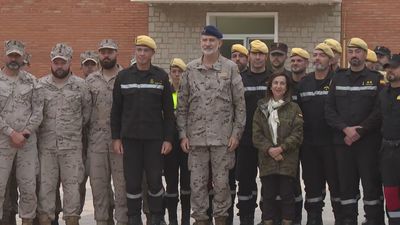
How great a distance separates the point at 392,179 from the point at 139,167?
2769mm

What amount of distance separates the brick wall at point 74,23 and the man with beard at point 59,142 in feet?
35.2

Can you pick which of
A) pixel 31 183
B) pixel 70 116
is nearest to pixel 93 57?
pixel 70 116

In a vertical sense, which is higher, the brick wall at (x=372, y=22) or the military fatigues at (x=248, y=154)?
the brick wall at (x=372, y=22)

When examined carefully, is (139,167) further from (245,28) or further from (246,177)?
(245,28)

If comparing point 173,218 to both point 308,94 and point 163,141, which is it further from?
point 308,94

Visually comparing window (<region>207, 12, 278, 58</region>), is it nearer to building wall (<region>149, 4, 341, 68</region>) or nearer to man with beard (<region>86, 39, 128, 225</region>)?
building wall (<region>149, 4, 341, 68</region>)

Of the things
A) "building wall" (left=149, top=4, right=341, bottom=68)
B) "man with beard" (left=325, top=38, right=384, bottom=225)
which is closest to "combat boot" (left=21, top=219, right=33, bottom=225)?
"man with beard" (left=325, top=38, right=384, bottom=225)

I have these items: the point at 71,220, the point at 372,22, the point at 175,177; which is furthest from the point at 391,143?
the point at 372,22

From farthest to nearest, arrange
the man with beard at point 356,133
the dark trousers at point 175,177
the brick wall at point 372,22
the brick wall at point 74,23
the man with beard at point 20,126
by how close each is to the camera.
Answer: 1. the brick wall at point 74,23
2. the brick wall at point 372,22
3. the dark trousers at point 175,177
4. the man with beard at point 356,133
5. the man with beard at point 20,126

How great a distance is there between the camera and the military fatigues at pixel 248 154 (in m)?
8.89

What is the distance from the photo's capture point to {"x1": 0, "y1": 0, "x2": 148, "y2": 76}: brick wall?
18969 millimetres

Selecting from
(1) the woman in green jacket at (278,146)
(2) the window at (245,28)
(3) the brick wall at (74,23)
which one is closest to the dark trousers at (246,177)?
(1) the woman in green jacket at (278,146)

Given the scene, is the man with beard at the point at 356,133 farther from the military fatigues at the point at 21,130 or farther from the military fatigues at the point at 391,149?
the military fatigues at the point at 21,130

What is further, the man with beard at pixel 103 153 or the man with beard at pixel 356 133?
the man with beard at pixel 103 153
